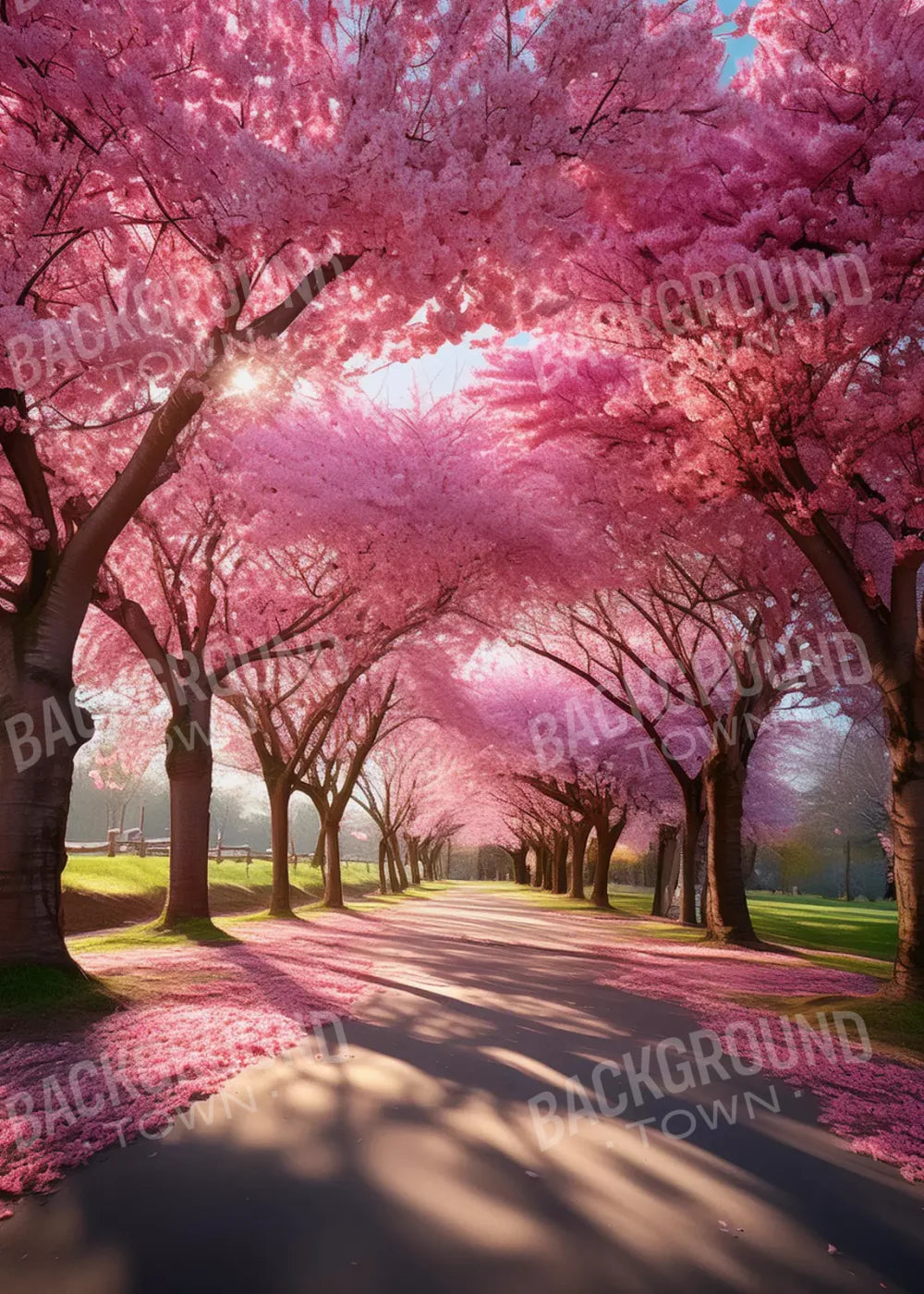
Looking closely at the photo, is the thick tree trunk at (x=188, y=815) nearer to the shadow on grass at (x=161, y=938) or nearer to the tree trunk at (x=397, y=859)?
the shadow on grass at (x=161, y=938)

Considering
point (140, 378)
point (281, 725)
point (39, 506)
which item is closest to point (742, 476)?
point (140, 378)

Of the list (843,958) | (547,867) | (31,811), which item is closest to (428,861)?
(547,867)

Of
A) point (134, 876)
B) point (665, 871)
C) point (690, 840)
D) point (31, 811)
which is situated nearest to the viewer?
point (31, 811)

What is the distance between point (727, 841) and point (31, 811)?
42.7 feet

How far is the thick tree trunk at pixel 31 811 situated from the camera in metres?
7.02

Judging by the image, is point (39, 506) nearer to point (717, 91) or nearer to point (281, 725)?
point (717, 91)

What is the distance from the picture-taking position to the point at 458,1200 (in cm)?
343

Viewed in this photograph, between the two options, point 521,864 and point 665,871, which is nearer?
point 665,871

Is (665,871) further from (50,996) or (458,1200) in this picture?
(458,1200)

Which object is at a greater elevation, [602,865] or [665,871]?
[602,865]

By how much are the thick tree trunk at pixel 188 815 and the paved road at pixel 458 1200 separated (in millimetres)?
9341

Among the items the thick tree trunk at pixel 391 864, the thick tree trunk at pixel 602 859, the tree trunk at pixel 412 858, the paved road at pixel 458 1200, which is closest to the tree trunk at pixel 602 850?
the thick tree trunk at pixel 602 859

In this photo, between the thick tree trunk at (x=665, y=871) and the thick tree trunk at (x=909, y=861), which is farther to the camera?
the thick tree trunk at (x=665, y=871)

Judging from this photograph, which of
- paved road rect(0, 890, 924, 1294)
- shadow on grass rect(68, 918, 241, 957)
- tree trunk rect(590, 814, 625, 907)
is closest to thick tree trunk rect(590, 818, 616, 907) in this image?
tree trunk rect(590, 814, 625, 907)
